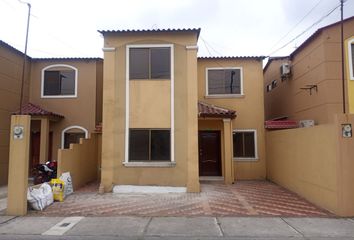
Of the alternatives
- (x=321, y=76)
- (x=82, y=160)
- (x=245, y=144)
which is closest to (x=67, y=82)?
(x=82, y=160)

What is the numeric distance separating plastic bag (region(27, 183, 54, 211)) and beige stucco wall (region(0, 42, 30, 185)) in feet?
17.8

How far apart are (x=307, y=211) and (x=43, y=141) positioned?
37.1 ft

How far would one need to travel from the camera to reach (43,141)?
48.6 feet

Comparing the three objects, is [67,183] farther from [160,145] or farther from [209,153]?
[209,153]

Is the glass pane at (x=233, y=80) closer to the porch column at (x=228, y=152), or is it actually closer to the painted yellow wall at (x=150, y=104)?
the porch column at (x=228, y=152)

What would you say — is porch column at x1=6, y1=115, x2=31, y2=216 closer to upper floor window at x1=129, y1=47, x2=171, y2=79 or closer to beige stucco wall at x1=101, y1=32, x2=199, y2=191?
beige stucco wall at x1=101, y1=32, x2=199, y2=191

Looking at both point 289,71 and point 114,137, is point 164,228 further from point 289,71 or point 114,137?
point 289,71

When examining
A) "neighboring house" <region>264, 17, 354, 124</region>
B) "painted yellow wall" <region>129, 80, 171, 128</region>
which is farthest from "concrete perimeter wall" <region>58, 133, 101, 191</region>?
"neighboring house" <region>264, 17, 354, 124</region>

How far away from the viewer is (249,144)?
16.2 m

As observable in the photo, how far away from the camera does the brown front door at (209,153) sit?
16047 millimetres

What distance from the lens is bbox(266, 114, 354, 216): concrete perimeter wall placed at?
8.50m

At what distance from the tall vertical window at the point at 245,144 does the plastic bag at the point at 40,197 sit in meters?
9.10

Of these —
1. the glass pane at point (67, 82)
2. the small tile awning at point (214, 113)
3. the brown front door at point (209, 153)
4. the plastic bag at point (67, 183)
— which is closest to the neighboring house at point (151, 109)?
the plastic bag at point (67, 183)

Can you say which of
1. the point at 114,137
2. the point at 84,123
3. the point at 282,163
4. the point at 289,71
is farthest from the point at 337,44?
the point at 84,123
